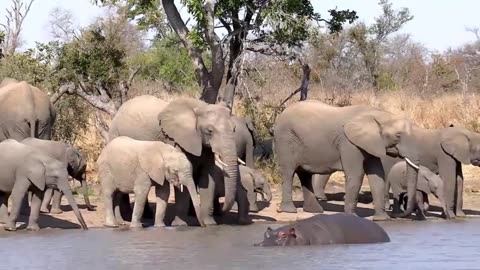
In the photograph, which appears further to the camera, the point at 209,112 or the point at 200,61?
the point at 200,61

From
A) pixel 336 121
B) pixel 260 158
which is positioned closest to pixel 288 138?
pixel 336 121

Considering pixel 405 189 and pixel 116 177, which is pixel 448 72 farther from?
pixel 116 177

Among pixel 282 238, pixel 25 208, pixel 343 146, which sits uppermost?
pixel 343 146

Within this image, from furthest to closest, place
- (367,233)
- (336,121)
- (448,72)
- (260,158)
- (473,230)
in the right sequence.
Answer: (448,72) < (260,158) < (336,121) < (473,230) < (367,233)

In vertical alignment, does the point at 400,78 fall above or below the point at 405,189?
above

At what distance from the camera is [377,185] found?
1722 centimetres

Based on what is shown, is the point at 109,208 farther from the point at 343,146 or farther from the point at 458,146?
the point at 458,146

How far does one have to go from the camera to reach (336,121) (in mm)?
17781

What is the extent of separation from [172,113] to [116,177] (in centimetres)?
112

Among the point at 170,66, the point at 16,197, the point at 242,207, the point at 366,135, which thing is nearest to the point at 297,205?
the point at 366,135

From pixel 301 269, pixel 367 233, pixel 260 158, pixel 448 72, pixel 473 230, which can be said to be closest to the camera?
pixel 301 269

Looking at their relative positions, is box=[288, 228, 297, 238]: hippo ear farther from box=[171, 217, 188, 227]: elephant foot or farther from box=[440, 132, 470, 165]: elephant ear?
box=[440, 132, 470, 165]: elephant ear

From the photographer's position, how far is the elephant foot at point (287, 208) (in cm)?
1781

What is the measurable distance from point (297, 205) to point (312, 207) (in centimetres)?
92
